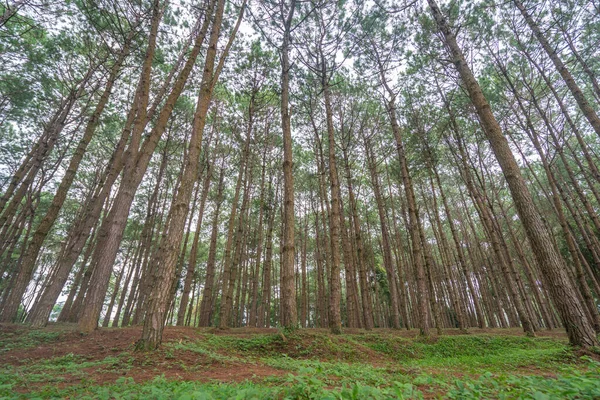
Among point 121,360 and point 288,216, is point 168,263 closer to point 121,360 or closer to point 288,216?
point 121,360

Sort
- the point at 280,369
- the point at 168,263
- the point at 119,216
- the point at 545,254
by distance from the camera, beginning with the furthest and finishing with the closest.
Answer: the point at 119,216, the point at 545,254, the point at 168,263, the point at 280,369

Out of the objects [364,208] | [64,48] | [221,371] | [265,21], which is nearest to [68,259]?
[221,371]

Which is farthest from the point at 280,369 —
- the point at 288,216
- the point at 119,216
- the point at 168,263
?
the point at 119,216

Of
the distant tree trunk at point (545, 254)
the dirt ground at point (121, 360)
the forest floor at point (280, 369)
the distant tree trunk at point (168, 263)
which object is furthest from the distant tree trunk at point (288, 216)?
the distant tree trunk at point (545, 254)

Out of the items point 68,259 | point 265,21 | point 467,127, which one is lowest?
point 68,259

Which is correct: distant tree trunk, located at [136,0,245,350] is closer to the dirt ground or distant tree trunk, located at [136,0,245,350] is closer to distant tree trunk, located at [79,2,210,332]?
the dirt ground

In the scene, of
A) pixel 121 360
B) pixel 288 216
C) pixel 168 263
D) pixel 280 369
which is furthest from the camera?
pixel 288 216

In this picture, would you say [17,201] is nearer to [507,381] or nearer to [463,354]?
[507,381]

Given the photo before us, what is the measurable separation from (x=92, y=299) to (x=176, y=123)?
35.0 feet

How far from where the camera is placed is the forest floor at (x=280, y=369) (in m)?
2.21

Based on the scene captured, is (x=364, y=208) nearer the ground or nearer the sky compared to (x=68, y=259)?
nearer the sky

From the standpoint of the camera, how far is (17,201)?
9375 millimetres

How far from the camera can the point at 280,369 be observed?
13.8ft

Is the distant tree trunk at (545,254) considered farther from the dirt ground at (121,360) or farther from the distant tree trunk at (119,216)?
the distant tree trunk at (119,216)
